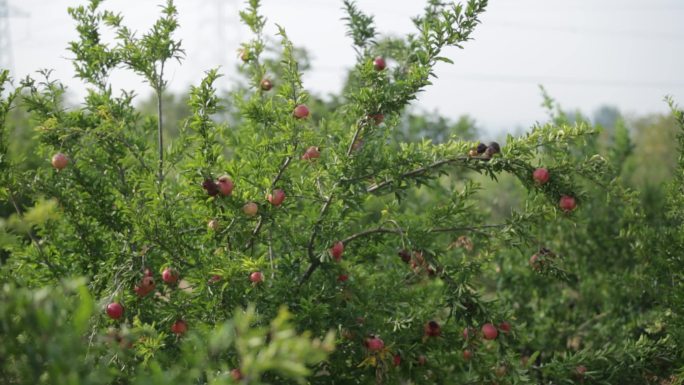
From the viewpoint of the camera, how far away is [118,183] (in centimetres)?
319

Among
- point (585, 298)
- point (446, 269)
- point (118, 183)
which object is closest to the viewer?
point (446, 269)

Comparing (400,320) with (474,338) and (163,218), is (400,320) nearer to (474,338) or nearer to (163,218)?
(474,338)

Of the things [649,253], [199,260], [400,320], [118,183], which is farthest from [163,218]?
[649,253]

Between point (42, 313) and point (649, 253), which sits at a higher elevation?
point (649, 253)

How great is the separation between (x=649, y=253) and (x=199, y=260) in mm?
2866

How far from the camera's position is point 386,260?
3.74 m

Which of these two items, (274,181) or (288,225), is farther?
(288,225)

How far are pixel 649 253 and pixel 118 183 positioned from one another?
10.6ft

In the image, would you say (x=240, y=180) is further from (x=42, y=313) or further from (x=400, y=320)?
(x=42, y=313)

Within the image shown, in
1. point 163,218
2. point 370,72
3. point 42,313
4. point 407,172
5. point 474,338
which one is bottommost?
point 474,338

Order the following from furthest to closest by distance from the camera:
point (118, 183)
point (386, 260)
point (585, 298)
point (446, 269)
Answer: point (585, 298) < point (386, 260) < point (118, 183) < point (446, 269)

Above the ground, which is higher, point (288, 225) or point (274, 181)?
point (274, 181)

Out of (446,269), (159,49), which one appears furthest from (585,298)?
(159,49)

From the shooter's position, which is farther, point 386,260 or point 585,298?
point 585,298
